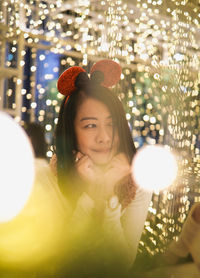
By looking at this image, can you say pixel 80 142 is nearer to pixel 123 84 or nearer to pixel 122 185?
pixel 122 185

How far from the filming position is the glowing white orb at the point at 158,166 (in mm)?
1020

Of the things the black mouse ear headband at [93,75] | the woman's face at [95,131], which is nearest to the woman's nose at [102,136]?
the woman's face at [95,131]

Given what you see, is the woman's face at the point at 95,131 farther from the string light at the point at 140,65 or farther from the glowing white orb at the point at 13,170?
the string light at the point at 140,65

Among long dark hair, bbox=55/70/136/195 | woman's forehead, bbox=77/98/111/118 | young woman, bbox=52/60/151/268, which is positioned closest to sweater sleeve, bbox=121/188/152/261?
young woman, bbox=52/60/151/268

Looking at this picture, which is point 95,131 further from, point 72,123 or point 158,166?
point 158,166

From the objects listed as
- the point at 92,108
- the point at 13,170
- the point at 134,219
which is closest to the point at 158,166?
the point at 134,219

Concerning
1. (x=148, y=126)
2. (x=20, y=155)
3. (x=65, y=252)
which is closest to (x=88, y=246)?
(x=65, y=252)

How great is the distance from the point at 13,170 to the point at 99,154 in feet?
1.03

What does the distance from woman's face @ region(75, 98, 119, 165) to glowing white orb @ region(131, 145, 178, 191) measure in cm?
17

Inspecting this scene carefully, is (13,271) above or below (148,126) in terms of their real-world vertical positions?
below

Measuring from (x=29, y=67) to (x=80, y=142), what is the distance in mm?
787

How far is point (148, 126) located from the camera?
59.8 inches

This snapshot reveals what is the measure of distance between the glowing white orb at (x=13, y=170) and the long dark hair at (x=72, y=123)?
0.12m

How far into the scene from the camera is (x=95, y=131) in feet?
2.79
